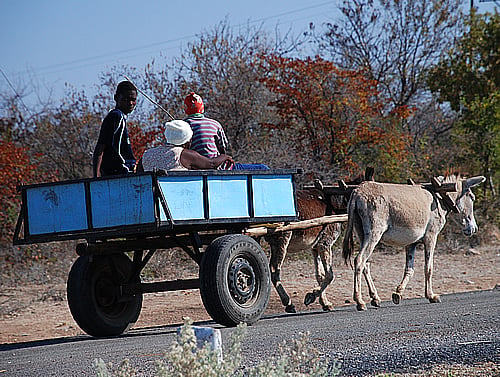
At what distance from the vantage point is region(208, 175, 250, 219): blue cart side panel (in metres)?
9.19

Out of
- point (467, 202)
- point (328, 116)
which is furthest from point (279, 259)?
point (328, 116)

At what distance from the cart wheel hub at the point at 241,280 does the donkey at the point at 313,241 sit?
2.41 meters

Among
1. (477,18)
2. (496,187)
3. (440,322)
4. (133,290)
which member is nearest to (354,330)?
(440,322)

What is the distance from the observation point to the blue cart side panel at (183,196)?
874 cm

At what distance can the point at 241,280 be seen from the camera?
9461mm

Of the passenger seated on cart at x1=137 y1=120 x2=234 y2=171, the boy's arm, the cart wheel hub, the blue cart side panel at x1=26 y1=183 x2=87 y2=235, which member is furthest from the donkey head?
the blue cart side panel at x1=26 y1=183 x2=87 y2=235

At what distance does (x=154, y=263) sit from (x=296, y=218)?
26.8 feet

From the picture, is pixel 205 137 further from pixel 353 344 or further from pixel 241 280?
pixel 353 344

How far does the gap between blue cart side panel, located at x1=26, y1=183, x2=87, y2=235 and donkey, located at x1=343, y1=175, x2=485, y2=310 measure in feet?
14.5

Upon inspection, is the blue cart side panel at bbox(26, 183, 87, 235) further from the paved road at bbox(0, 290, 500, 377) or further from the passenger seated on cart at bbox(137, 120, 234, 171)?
the paved road at bbox(0, 290, 500, 377)

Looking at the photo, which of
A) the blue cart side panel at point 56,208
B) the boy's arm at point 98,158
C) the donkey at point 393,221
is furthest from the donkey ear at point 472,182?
the blue cart side panel at point 56,208

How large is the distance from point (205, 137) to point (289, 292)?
6.19 meters

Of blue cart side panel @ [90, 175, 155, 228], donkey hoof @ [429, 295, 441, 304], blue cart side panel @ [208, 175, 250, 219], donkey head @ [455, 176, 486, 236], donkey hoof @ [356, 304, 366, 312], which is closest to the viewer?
blue cart side panel @ [90, 175, 155, 228]

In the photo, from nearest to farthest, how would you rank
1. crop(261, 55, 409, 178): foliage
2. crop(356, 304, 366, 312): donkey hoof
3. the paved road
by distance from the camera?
the paved road → crop(356, 304, 366, 312): donkey hoof → crop(261, 55, 409, 178): foliage
